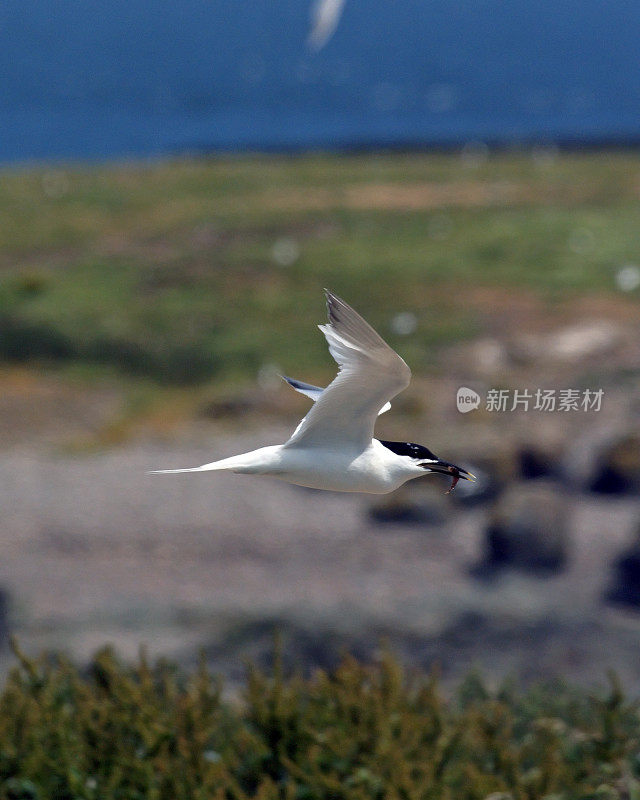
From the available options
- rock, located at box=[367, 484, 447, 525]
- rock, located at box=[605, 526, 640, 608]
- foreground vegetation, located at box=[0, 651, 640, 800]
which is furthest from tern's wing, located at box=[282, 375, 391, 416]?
rock, located at box=[367, 484, 447, 525]

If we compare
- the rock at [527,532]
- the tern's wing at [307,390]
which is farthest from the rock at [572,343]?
the tern's wing at [307,390]

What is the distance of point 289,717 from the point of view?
38.9ft

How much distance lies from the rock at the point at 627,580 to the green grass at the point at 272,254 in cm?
1093

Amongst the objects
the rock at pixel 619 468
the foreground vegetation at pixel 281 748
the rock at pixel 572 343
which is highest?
the rock at pixel 572 343

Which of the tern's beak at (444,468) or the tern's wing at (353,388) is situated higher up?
the tern's wing at (353,388)

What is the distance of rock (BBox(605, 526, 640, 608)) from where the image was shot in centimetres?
2734

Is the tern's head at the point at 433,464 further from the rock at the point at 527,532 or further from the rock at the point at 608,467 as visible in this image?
the rock at the point at 608,467

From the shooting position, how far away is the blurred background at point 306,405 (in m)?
27.0

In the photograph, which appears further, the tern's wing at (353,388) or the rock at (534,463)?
the rock at (534,463)

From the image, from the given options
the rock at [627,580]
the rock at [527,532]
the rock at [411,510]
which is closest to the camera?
the rock at [527,532]

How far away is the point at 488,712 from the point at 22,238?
41.6m

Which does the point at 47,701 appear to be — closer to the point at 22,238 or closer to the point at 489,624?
the point at 489,624

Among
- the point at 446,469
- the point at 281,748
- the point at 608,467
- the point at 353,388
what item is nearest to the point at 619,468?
the point at 608,467

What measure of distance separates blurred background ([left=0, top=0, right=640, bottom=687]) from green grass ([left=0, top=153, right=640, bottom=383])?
0.16 metres
